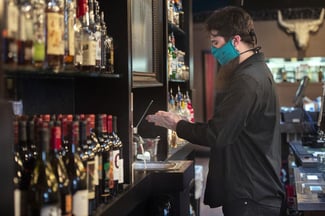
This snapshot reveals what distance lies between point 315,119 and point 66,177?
4625mm

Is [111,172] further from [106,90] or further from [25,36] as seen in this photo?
[25,36]

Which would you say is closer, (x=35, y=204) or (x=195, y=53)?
(x=35, y=204)

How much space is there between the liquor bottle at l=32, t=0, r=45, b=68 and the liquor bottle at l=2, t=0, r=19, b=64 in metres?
0.12

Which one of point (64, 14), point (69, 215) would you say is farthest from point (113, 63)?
point (69, 215)

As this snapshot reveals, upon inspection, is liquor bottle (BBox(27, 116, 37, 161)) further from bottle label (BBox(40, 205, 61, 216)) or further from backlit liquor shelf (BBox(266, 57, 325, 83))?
backlit liquor shelf (BBox(266, 57, 325, 83))

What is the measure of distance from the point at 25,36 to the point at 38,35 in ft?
0.26

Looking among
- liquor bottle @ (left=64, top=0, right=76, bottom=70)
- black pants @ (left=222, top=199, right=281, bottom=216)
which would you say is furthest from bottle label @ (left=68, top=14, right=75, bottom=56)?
black pants @ (left=222, top=199, right=281, bottom=216)

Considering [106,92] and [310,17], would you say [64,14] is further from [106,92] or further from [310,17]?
[310,17]

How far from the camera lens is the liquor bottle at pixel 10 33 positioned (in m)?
1.35

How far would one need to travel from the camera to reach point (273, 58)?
9.57m

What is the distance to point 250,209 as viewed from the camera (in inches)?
101

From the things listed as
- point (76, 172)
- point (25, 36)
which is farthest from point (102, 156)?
point (25, 36)

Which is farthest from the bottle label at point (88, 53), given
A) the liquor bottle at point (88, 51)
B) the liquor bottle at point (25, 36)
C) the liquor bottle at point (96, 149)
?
the liquor bottle at point (25, 36)

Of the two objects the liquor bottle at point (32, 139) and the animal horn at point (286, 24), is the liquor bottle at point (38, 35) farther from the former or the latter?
the animal horn at point (286, 24)
